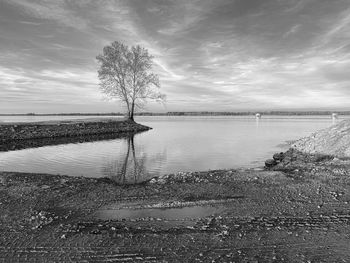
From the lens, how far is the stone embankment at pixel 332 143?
737 inches

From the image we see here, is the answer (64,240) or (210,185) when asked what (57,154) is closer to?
(210,185)

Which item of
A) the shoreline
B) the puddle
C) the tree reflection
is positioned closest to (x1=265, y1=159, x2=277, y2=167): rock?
the tree reflection

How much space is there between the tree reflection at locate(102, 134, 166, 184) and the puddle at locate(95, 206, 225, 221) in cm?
473

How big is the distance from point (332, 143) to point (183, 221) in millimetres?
17338

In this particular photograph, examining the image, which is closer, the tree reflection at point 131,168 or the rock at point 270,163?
the tree reflection at point 131,168

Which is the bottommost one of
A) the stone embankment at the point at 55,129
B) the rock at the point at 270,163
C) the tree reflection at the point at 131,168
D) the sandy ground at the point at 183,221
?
the tree reflection at the point at 131,168

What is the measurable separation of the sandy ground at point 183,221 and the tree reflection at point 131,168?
2.11 meters

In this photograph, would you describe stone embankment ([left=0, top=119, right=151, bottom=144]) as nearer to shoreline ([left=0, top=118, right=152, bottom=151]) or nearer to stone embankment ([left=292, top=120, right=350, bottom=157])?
shoreline ([left=0, top=118, right=152, bottom=151])

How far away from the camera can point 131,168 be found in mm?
16953

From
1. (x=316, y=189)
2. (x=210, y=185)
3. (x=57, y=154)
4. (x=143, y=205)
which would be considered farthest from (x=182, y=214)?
(x=57, y=154)

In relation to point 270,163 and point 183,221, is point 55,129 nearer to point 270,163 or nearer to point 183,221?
point 270,163

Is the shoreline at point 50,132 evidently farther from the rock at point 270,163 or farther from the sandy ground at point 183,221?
the rock at point 270,163

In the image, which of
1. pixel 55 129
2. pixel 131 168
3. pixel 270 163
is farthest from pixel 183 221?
pixel 55 129

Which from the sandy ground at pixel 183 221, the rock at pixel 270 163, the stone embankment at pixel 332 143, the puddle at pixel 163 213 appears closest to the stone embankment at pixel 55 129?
the sandy ground at pixel 183 221
